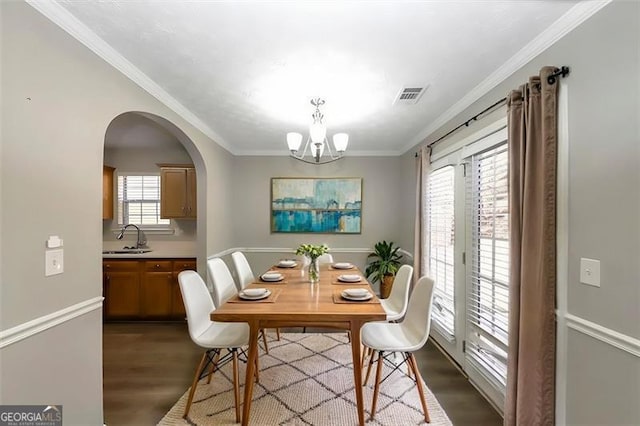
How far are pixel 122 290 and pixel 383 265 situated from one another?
12.4 ft

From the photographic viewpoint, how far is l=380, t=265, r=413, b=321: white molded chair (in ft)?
8.70

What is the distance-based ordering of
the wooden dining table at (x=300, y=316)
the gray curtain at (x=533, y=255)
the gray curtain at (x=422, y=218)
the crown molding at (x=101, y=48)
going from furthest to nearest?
the gray curtain at (x=422, y=218) → the wooden dining table at (x=300, y=316) → the gray curtain at (x=533, y=255) → the crown molding at (x=101, y=48)

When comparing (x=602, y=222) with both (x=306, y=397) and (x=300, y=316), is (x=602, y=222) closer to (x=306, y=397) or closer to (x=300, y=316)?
(x=300, y=316)

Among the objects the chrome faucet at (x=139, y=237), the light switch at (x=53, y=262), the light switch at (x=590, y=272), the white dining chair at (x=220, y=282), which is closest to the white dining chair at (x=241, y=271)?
the white dining chair at (x=220, y=282)

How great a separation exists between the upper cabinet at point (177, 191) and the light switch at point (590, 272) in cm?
430

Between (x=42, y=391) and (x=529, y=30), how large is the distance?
3404mm

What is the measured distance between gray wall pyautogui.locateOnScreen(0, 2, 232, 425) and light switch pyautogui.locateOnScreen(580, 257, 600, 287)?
9.33 feet

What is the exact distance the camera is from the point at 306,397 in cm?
229

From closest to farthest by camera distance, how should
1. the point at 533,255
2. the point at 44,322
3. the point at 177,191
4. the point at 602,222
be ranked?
the point at 602,222 → the point at 44,322 → the point at 533,255 → the point at 177,191

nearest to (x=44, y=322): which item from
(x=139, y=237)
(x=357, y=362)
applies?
(x=357, y=362)

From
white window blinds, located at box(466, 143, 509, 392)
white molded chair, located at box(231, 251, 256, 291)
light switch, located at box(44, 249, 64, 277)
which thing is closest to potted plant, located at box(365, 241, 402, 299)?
white window blinds, located at box(466, 143, 509, 392)

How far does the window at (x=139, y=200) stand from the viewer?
459 centimetres

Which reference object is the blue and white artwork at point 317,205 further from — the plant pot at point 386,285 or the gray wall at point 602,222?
the gray wall at point 602,222

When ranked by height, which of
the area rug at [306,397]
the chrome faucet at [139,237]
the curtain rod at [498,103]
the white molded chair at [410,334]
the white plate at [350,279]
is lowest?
the area rug at [306,397]
